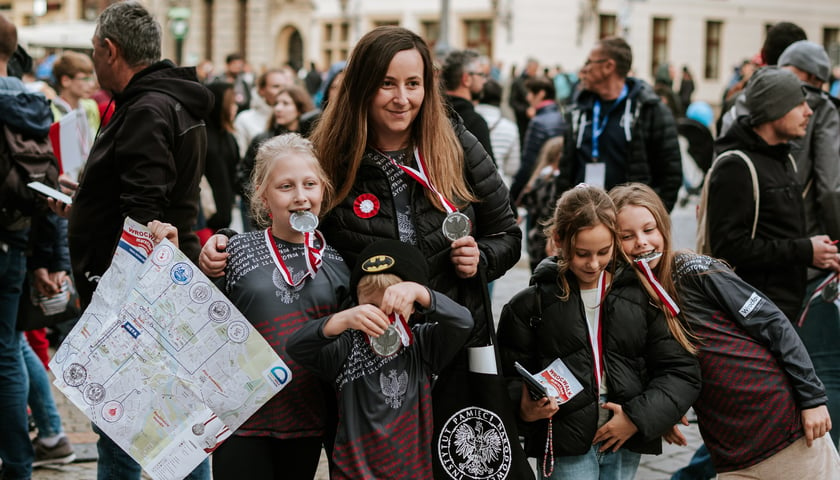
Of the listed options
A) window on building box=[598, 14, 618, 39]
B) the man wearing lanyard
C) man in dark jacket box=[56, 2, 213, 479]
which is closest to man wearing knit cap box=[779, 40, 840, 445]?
the man wearing lanyard

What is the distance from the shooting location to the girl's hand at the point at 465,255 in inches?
133

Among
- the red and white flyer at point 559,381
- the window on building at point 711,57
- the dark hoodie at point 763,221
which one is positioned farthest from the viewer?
the window on building at point 711,57

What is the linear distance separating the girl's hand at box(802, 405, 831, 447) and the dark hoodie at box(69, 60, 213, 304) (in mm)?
2508

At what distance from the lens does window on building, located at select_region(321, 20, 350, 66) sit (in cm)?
4075

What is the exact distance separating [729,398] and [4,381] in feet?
10.7

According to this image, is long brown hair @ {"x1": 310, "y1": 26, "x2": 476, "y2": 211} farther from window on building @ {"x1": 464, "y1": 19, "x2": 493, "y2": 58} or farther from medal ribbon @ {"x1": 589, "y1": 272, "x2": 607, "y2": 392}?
window on building @ {"x1": 464, "y1": 19, "x2": 493, "y2": 58}

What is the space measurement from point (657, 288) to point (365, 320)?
1.20m

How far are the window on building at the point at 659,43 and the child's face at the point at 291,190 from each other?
36.3m

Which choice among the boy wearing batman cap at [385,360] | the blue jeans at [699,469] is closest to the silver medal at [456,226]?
the boy wearing batman cap at [385,360]

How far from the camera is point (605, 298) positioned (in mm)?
3711

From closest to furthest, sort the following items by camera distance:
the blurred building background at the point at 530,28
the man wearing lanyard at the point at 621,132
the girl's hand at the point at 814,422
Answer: the girl's hand at the point at 814,422, the man wearing lanyard at the point at 621,132, the blurred building background at the point at 530,28

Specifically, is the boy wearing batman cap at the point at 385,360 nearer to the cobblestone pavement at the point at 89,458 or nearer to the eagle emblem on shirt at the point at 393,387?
the eagle emblem on shirt at the point at 393,387

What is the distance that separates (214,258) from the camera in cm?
345

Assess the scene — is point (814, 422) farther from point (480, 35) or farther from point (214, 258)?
point (480, 35)
